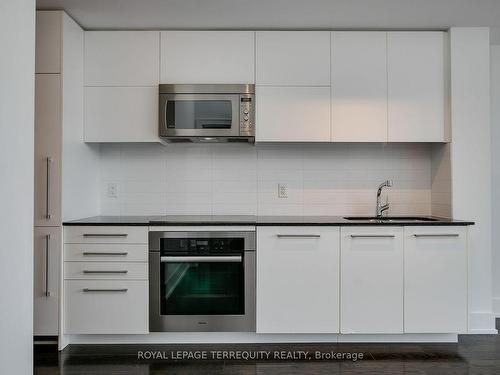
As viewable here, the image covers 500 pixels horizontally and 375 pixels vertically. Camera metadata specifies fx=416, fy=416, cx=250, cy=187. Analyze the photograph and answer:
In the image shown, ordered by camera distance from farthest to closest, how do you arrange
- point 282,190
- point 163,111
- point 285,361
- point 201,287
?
point 282,190
point 163,111
point 201,287
point 285,361

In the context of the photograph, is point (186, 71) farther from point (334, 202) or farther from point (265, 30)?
point (334, 202)

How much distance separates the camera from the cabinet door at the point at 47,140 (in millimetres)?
2834

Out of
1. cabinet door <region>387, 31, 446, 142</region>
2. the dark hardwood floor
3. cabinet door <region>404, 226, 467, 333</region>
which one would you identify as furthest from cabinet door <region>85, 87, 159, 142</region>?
cabinet door <region>404, 226, 467, 333</region>

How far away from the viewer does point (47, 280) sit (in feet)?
9.34

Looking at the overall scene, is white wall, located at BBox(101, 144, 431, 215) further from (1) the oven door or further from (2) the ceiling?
(2) the ceiling

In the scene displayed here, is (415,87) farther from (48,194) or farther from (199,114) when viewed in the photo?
(48,194)

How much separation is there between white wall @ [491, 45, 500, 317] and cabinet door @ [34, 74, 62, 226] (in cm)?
351

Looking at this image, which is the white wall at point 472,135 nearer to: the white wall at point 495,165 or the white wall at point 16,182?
the white wall at point 495,165

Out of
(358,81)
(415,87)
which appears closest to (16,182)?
(358,81)

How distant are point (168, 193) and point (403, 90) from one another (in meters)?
2.06

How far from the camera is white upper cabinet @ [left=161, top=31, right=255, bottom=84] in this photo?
3.17 metres

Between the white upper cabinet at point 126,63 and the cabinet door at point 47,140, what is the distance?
1.31 feet

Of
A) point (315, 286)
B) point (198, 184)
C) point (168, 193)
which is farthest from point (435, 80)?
point (168, 193)

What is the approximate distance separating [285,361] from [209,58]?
7.34 feet
